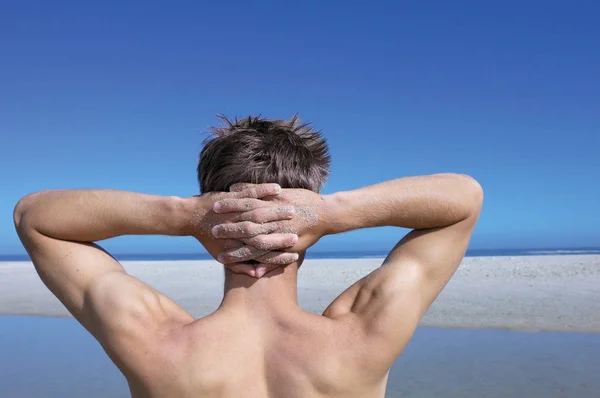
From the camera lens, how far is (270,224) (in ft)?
4.69

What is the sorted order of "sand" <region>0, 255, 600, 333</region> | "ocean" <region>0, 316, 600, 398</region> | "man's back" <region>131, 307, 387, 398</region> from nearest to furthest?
1. "man's back" <region>131, 307, 387, 398</region>
2. "ocean" <region>0, 316, 600, 398</region>
3. "sand" <region>0, 255, 600, 333</region>

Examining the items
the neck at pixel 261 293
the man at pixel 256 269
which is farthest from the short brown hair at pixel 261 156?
the neck at pixel 261 293

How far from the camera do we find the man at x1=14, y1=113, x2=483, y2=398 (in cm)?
139

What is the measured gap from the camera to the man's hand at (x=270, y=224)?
1.41 metres

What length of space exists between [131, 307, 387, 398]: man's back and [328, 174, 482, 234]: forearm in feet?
0.95

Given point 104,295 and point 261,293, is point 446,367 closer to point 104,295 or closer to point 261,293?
point 261,293

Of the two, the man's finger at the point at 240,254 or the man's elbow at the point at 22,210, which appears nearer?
the man's finger at the point at 240,254

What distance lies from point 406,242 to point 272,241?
1.33 ft

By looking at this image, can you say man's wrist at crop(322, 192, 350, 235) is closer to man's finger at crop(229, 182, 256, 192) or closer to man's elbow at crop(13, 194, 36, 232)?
man's finger at crop(229, 182, 256, 192)

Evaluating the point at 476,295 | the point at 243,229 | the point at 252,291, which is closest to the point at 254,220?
the point at 243,229

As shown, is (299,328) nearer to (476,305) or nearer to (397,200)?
(397,200)

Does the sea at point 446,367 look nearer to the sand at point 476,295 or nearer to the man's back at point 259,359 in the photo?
the sand at point 476,295

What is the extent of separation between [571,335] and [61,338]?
251 inches

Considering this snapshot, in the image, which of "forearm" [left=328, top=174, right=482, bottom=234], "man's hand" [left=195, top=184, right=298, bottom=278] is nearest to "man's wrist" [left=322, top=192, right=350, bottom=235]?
"forearm" [left=328, top=174, right=482, bottom=234]
